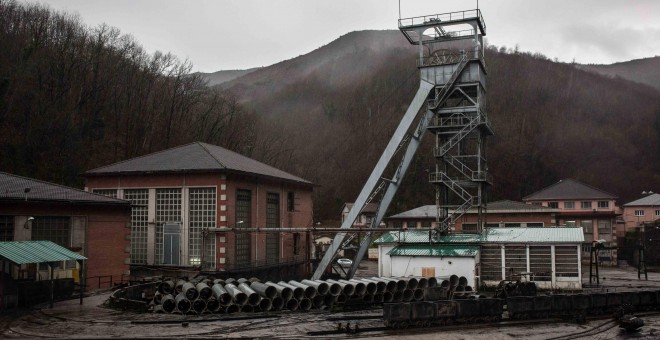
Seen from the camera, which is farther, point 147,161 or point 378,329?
point 147,161

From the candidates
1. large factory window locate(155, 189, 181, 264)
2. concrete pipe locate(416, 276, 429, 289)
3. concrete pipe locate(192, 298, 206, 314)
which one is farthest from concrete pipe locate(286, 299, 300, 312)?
large factory window locate(155, 189, 181, 264)

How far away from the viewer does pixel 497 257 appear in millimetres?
33312

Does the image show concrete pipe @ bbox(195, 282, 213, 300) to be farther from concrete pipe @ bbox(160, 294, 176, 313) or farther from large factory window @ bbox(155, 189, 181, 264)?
large factory window @ bbox(155, 189, 181, 264)

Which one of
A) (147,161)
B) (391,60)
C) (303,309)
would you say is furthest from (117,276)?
(391,60)

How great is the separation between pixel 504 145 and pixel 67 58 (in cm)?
9076

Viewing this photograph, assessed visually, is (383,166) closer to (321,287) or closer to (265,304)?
(321,287)

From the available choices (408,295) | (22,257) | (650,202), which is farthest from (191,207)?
(650,202)

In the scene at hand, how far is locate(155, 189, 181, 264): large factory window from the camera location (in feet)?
110

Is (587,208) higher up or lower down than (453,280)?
higher up

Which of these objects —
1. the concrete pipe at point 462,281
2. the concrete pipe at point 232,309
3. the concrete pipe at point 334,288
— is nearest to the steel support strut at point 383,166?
the concrete pipe at point 462,281

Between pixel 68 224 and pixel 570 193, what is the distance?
57441 mm

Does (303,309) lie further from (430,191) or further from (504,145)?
(504,145)

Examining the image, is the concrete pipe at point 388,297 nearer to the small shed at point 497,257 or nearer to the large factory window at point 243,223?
the small shed at point 497,257

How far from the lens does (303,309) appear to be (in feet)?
79.3
